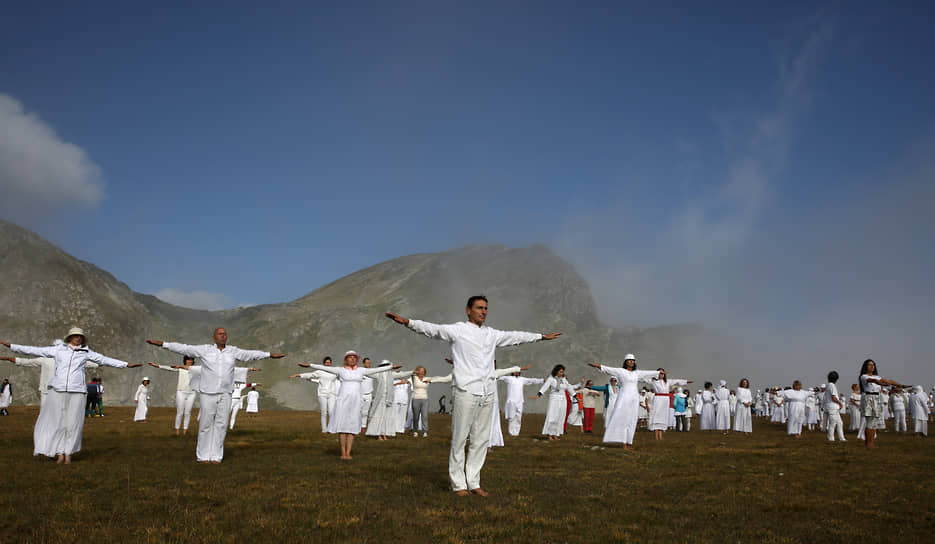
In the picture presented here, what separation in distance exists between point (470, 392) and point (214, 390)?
6713 millimetres

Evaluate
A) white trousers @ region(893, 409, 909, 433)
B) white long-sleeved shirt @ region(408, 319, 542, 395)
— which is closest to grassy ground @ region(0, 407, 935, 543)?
white long-sleeved shirt @ region(408, 319, 542, 395)

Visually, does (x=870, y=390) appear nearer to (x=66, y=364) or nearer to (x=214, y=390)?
(x=214, y=390)

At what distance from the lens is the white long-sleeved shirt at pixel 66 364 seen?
12.7m

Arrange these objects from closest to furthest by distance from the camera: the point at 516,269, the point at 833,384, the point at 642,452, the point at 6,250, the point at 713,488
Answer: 1. the point at 713,488
2. the point at 642,452
3. the point at 833,384
4. the point at 6,250
5. the point at 516,269

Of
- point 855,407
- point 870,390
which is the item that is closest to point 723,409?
point 855,407

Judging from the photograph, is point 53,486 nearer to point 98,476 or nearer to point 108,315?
point 98,476

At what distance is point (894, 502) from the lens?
9.08 m

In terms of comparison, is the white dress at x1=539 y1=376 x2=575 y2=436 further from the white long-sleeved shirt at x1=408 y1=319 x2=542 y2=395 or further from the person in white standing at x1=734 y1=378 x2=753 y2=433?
the white long-sleeved shirt at x1=408 y1=319 x2=542 y2=395

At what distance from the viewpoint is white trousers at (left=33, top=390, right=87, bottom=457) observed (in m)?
12.3

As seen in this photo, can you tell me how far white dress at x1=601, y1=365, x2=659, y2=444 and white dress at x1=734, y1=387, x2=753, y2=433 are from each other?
1328 centimetres

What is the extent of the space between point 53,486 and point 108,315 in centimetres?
8260

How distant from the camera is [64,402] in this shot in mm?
12773

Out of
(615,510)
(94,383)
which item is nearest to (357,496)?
(615,510)

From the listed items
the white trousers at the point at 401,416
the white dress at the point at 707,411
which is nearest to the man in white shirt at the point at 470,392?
the white trousers at the point at 401,416
